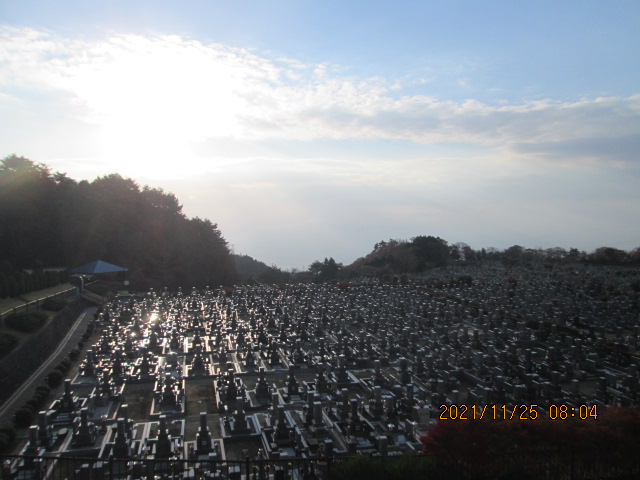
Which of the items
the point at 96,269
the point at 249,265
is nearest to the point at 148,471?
the point at 96,269

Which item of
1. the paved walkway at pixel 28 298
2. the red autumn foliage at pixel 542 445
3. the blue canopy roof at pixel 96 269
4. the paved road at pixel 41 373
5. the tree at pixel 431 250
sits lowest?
the paved road at pixel 41 373

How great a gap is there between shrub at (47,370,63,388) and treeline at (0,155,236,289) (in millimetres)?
17042

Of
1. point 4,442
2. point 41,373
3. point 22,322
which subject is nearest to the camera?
point 4,442

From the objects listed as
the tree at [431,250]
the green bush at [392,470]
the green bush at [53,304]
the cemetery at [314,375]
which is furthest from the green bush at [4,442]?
the tree at [431,250]

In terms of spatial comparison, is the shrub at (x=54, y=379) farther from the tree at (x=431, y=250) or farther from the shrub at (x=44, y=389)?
the tree at (x=431, y=250)

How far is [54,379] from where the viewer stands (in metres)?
11.4

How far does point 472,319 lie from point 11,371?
15.1m

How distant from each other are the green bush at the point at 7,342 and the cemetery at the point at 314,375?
1.67 m

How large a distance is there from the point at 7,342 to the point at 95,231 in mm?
19485

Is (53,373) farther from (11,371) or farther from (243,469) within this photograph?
(243,469)

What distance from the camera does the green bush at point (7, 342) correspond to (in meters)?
11.0

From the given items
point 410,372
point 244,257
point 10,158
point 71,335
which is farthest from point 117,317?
point 244,257

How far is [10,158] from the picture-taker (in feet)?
104

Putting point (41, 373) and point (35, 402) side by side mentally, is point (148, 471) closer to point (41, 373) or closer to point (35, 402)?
point (35, 402)
